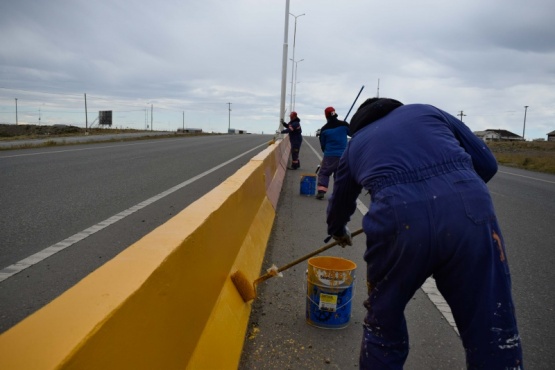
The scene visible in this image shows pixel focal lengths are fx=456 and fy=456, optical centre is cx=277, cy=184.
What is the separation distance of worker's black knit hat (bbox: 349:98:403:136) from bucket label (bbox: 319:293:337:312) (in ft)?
4.87

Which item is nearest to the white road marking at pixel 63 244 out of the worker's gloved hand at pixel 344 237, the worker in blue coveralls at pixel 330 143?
the worker's gloved hand at pixel 344 237

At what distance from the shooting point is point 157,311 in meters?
1.83

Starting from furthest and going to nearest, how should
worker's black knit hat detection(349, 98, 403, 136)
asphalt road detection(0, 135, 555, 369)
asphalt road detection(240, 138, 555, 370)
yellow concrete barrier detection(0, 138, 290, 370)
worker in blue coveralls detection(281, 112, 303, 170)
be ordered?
worker in blue coveralls detection(281, 112, 303, 170) < asphalt road detection(0, 135, 555, 369) < asphalt road detection(240, 138, 555, 370) < worker's black knit hat detection(349, 98, 403, 136) < yellow concrete barrier detection(0, 138, 290, 370)

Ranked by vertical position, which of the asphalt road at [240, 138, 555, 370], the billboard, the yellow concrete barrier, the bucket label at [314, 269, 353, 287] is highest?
the billboard

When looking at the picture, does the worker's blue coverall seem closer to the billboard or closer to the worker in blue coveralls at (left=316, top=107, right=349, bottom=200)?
the worker in blue coveralls at (left=316, top=107, right=349, bottom=200)

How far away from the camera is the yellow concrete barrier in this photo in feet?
4.31

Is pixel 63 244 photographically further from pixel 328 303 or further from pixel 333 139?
pixel 333 139

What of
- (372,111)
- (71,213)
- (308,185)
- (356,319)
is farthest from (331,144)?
(372,111)

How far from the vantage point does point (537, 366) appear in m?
3.00

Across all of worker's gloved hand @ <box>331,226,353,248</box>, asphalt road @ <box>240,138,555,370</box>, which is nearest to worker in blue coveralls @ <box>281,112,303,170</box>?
asphalt road @ <box>240,138,555,370</box>

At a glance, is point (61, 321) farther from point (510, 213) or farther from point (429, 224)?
point (510, 213)

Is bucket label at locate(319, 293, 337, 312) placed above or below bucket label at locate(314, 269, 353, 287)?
below

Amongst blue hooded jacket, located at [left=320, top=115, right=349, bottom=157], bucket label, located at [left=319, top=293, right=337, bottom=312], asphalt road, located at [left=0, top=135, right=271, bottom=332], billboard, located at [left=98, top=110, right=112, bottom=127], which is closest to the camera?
bucket label, located at [left=319, top=293, right=337, bottom=312]

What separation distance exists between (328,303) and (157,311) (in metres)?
1.88
